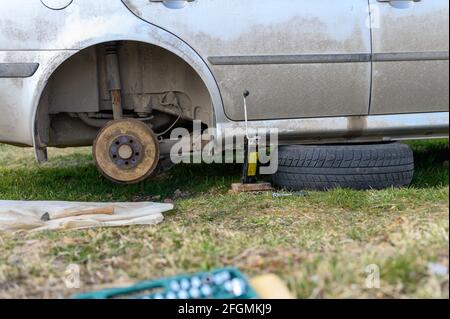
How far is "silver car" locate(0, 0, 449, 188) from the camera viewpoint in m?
3.60

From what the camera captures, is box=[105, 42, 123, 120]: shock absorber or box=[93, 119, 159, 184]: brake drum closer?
box=[93, 119, 159, 184]: brake drum

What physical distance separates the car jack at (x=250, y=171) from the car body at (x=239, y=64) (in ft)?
0.41

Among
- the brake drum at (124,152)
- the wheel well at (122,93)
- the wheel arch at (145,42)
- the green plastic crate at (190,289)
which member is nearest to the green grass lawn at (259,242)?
the green plastic crate at (190,289)

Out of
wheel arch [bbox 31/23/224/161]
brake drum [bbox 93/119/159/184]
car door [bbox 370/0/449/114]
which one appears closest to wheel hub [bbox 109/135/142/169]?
brake drum [bbox 93/119/159/184]

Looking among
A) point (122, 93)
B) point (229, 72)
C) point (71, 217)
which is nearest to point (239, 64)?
point (229, 72)

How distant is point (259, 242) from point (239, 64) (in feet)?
4.56

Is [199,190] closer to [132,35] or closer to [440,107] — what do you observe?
[132,35]

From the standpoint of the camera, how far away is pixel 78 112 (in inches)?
158

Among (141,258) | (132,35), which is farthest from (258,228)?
(132,35)

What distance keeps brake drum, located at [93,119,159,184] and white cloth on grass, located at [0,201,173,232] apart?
0.75ft

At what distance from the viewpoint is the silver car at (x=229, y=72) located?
11.8 feet

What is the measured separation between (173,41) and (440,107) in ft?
5.63

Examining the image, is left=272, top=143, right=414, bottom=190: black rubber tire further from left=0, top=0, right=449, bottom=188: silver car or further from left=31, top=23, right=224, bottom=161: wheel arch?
left=31, top=23, right=224, bottom=161: wheel arch
